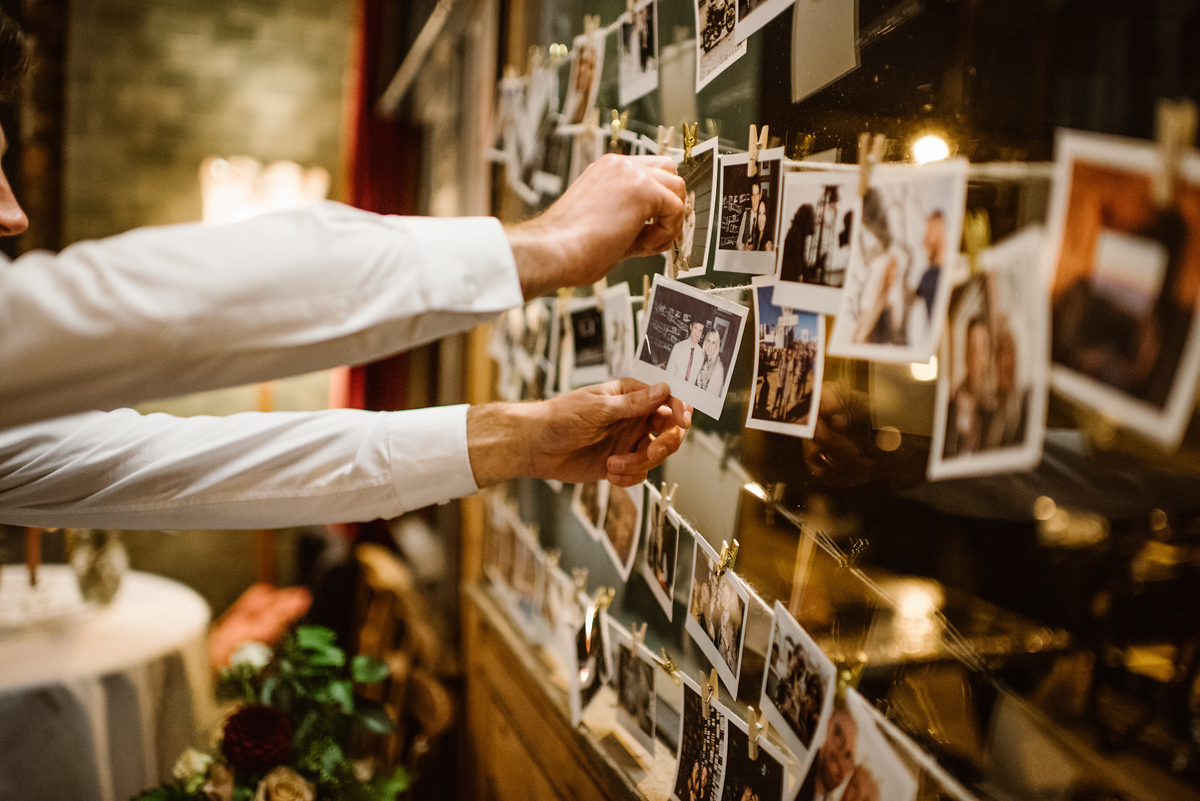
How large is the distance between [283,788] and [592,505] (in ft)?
2.00

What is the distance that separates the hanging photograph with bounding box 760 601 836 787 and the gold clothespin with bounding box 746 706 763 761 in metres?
0.01

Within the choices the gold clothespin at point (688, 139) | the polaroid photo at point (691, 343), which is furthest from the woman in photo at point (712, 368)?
the gold clothespin at point (688, 139)

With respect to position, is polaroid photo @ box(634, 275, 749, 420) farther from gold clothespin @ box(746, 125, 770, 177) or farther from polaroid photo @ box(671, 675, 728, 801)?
polaroid photo @ box(671, 675, 728, 801)

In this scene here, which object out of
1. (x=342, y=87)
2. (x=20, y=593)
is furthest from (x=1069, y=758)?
(x=342, y=87)

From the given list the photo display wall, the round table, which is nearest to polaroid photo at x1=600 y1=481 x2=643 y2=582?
the photo display wall

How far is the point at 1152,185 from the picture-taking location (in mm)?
409

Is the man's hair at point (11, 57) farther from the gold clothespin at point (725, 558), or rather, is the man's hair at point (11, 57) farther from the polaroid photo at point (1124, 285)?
the polaroid photo at point (1124, 285)

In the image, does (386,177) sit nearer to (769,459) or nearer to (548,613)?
(548,613)

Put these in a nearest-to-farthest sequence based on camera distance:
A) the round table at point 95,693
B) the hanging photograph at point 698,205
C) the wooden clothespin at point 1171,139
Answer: the wooden clothespin at point 1171,139 → the hanging photograph at point 698,205 → the round table at point 95,693

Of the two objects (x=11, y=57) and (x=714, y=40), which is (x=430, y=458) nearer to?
(x=714, y=40)

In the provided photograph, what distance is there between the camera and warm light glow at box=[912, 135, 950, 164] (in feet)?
1.83

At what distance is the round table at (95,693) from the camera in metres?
1.53

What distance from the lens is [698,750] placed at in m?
0.89

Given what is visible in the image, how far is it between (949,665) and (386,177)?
340 centimetres
